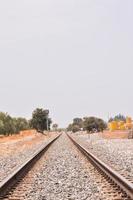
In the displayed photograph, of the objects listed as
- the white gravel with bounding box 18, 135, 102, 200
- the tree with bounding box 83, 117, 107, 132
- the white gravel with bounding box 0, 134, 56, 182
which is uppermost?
the tree with bounding box 83, 117, 107, 132

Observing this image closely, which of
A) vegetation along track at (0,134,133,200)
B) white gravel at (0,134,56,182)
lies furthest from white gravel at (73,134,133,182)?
white gravel at (0,134,56,182)

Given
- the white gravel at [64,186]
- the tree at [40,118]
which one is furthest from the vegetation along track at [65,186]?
the tree at [40,118]

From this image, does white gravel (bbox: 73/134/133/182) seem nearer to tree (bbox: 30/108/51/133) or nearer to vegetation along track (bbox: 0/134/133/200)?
vegetation along track (bbox: 0/134/133/200)

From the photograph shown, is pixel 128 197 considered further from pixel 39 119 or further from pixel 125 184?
pixel 39 119

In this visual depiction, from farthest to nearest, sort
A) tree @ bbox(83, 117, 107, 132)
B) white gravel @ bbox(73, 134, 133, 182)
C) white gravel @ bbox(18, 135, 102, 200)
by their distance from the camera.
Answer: tree @ bbox(83, 117, 107, 132), white gravel @ bbox(73, 134, 133, 182), white gravel @ bbox(18, 135, 102, 200)

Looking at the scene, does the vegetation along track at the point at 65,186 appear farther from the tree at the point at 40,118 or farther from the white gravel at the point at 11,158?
the tree at the point at 40,118

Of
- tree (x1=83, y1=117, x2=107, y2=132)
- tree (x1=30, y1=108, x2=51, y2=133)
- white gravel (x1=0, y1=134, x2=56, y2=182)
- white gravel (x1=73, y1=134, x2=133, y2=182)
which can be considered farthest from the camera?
tree (x1=30, y1=108, x2=51, y2=133)

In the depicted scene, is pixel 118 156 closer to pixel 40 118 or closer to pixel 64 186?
pixel 64 186

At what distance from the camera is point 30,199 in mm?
9414

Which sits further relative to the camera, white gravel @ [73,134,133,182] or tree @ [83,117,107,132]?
tree @ [83,117,107,132]

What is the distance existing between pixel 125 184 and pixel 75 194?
1172 mm

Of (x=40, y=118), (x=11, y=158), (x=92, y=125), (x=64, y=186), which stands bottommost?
(x=64, y=186)

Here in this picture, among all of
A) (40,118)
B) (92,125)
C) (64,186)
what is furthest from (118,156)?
(40,118)

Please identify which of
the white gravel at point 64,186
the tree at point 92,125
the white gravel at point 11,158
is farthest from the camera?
the tree at point 92,125
